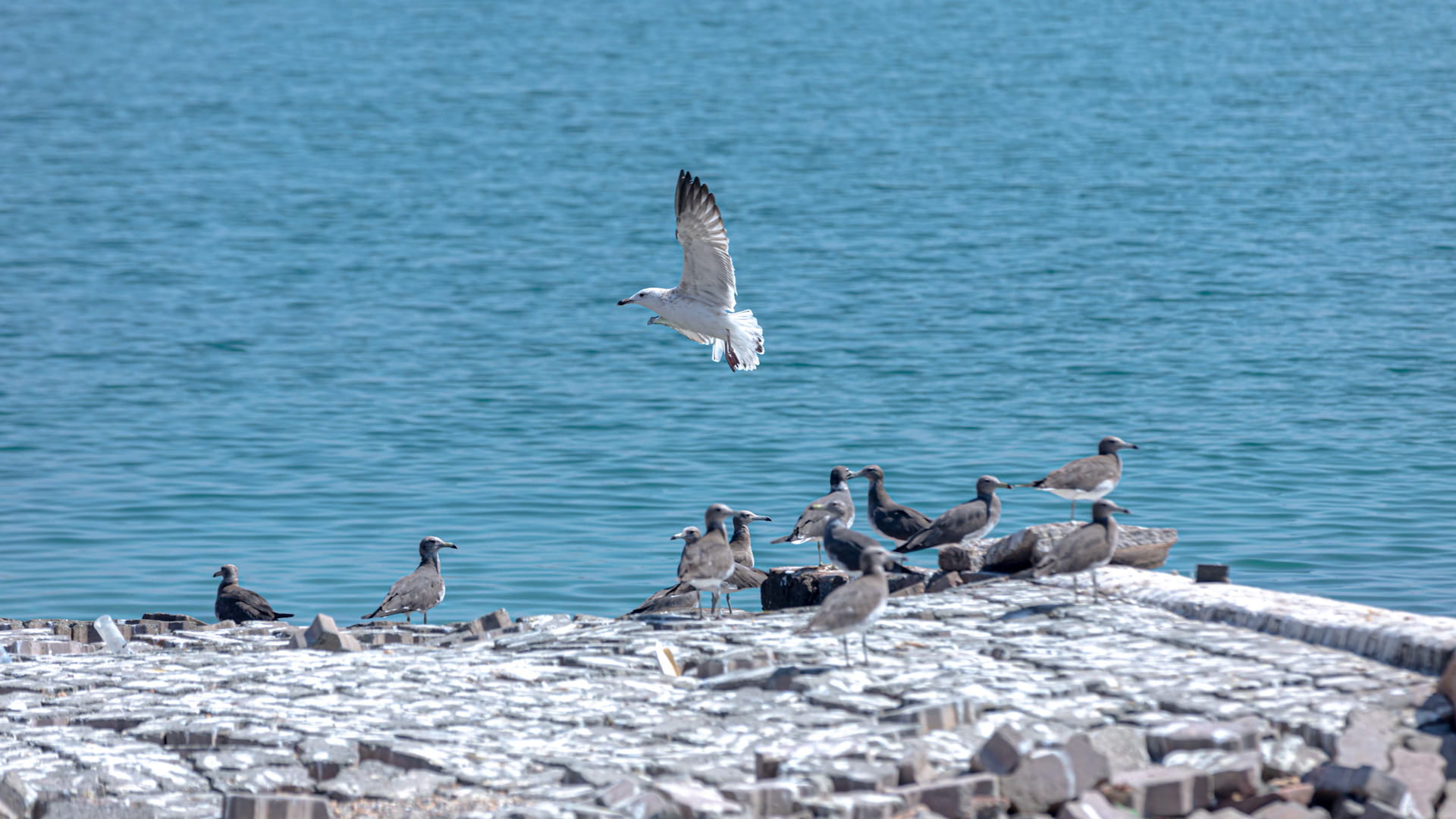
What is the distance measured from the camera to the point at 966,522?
40.7ft

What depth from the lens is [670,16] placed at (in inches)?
3142

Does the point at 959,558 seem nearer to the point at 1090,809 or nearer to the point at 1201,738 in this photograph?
the point at 1201,738

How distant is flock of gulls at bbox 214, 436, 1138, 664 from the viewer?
9.71 meters

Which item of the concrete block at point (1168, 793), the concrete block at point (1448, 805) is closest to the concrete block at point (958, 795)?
the concrete block at point (1168, 793)

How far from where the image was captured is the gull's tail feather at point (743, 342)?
52.9ft

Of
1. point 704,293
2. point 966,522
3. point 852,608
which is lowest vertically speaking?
point 852,608

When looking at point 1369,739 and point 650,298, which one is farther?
point 650,298

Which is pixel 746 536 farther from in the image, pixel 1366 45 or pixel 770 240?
pixel 1366 45

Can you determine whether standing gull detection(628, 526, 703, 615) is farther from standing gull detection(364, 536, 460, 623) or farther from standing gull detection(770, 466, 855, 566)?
standing gull detection(364, 536, 460, 623)

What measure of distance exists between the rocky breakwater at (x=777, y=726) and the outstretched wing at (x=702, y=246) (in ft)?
16.4

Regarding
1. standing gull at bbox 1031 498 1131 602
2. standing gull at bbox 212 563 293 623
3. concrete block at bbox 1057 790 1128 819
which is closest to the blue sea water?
standing gull at bbox 212 563 293 623

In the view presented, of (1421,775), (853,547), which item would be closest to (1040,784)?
(1421,775)

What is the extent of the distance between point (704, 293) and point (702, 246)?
Answer: 71cm

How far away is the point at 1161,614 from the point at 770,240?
35.0 meters
